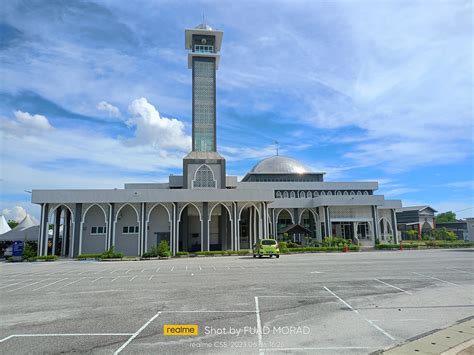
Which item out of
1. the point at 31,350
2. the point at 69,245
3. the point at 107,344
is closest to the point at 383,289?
the point at 107,344

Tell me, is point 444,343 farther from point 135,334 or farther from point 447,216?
point 447,216

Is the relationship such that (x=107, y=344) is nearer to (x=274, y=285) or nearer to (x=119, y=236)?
(x=274, y=285)

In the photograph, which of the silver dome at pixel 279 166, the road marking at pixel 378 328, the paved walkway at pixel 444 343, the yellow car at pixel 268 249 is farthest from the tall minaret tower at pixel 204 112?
the paved walkway at pixel 444 343

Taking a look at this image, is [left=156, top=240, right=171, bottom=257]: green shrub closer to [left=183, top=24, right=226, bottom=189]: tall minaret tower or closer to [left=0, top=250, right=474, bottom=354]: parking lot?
[left=183, top=24, right=226, bottom=189]: tall minaret tower

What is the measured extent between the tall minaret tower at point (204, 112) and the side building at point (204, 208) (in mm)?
123

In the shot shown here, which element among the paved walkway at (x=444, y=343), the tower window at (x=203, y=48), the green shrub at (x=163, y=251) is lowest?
the paved walkway at (x=444, y=343)

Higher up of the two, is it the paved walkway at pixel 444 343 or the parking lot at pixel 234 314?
the paved walkway at pixel 444 343

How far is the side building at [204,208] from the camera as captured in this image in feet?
113

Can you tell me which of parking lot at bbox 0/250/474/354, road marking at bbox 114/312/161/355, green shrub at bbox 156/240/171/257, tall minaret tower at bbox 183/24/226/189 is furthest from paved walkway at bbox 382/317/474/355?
tall minaret tower at bbox 183/24/226/189

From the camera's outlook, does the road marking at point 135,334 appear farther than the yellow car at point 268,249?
No

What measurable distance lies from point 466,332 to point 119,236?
3455 centimetres

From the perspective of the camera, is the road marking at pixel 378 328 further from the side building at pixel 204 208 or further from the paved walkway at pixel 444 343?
the side building at pixel 204 208

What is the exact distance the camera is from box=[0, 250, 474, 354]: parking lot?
5.95 m

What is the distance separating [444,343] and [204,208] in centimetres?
3075
